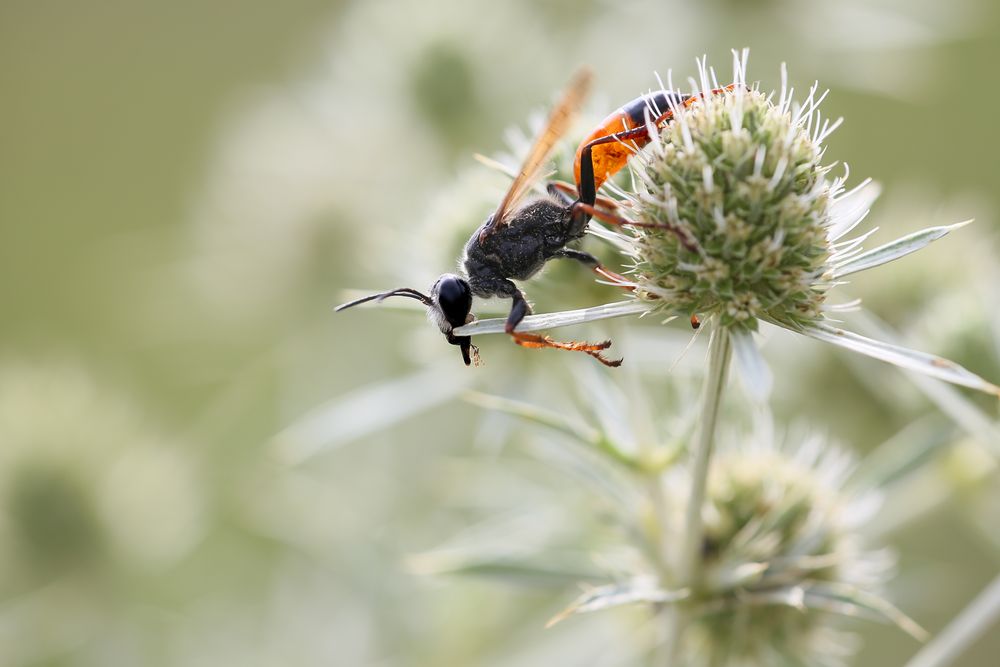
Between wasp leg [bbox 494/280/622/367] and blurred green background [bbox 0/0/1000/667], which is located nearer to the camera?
wasp leg [bbox 494/280/622/367]

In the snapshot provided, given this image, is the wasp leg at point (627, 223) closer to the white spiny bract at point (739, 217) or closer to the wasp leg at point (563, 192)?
the white spiny bract at point (739, 217)

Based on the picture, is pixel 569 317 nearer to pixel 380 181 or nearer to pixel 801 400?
pixel 801 400

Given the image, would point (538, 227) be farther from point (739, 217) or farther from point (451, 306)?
point (739, 217)

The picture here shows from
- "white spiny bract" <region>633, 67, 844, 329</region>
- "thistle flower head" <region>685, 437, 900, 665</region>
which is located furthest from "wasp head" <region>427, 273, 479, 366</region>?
"thistle flower head" <region>685, 437, 900, 665</region>

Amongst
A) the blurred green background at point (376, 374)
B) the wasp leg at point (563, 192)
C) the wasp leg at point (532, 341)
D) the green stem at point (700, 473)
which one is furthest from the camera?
the blurred green background at point (376, 374)

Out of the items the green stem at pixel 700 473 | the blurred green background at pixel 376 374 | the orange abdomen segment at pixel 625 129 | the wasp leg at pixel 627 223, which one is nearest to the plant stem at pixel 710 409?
the green stem at pixel 700 473

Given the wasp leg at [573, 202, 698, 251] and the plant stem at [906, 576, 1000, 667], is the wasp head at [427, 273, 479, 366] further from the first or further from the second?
the plant stem at [906, 576, 1000, 667]
